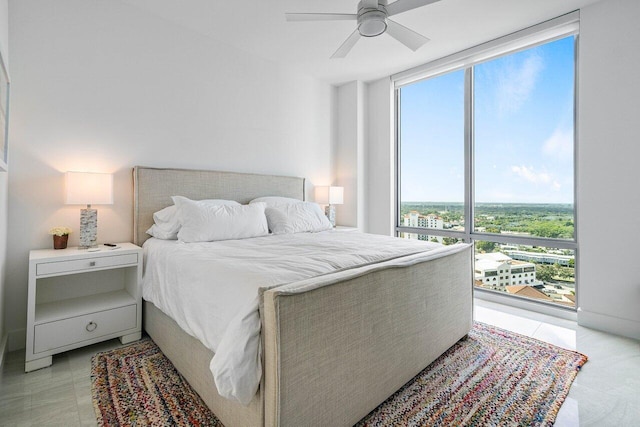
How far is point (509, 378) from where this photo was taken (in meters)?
1.81

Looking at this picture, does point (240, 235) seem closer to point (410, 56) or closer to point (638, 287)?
point (410, 56)

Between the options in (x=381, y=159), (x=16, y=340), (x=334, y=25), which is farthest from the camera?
(x=381, y=159)

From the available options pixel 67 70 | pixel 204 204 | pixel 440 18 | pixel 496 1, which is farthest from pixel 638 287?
pixel 67 70

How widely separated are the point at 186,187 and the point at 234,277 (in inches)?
71.6

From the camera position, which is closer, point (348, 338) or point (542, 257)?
point (348, 338)

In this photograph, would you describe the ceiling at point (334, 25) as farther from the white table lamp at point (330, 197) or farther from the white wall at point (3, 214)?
the white table lamp at point (330, 197)

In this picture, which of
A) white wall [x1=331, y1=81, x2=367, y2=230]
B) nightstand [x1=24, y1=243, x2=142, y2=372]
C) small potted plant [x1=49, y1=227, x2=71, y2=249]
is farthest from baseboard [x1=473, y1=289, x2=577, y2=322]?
small potted plant [x1=49, y1=227, x2=71, y2=249]

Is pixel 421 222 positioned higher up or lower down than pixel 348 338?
higher up

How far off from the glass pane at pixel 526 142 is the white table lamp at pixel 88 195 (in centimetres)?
359

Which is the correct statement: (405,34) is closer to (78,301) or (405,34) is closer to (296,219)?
(296,219)

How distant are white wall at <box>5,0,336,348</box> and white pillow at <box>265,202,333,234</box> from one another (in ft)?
2.48

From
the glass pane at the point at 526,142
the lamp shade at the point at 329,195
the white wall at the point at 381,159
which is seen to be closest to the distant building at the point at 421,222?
the white wall at the point at 381,159

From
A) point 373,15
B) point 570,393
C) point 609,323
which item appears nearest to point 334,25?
point 373,15

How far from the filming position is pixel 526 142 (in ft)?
10.2
